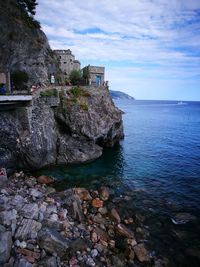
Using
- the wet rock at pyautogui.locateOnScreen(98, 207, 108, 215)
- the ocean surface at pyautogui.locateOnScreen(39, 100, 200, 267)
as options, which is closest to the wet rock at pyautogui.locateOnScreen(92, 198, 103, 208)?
the wet rock at pyautogui.locateOnScreen(98, 207, 108, 215)

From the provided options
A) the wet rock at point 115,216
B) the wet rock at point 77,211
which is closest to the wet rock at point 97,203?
the wet rock at point 115,216

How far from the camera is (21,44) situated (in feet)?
136

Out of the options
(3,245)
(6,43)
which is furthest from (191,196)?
(6,43)

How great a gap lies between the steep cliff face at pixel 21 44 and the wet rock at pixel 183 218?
1370 inches

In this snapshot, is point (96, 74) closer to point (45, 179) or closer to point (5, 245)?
point (45, 179)

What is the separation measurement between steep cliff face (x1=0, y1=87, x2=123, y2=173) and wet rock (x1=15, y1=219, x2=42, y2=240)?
12.7 metres

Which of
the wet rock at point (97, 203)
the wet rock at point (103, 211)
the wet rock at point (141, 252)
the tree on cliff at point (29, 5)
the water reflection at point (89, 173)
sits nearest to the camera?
the wet rock at point (141, 252)

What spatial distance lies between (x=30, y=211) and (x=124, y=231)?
7744mm

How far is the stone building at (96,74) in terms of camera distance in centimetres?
5570

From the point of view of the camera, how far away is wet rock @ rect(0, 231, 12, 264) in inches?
504

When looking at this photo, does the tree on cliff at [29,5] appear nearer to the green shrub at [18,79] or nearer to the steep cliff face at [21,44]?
the steep cliff face at [21,44]

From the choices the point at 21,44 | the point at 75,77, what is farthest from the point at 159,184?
the point at 21,44

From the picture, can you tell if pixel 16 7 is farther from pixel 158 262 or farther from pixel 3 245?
pixel 158 262

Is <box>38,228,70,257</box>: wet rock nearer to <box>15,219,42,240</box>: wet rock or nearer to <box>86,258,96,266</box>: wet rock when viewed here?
<box>15,219,42,240</box>: wet rock
